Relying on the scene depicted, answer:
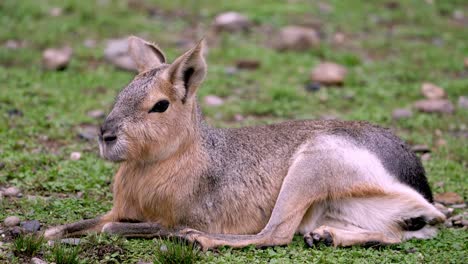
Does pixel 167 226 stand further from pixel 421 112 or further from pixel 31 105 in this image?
pixel 421 112

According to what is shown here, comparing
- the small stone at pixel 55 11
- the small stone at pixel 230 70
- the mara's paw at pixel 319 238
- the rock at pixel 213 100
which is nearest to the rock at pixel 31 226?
the mara's paw at pixel 319 238

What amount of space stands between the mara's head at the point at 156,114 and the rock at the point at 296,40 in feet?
15.8

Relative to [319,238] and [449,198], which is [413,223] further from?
[449,198]

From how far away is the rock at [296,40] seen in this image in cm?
930

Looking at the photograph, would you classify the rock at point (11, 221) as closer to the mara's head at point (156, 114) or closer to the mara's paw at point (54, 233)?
the mara's paw at point (54, 233)

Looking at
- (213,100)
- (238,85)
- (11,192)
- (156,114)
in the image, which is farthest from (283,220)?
(238,85)

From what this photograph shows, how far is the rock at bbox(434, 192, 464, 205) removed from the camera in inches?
219

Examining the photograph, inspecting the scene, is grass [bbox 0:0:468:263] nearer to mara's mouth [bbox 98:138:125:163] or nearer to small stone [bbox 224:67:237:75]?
small stone [bbox 224:67:237:75]

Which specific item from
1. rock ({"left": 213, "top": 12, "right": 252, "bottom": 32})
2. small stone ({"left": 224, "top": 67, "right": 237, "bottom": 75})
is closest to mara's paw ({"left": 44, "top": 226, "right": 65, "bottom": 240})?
small stone ({"left": 224, "top": 67, "right": 237, "bottom": 75})

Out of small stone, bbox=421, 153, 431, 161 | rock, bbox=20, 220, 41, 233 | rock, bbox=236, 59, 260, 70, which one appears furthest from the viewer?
rock, bbox=236, 59, 260, 70

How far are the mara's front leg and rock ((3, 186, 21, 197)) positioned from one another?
2.57 feet

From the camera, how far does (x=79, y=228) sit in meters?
4.52

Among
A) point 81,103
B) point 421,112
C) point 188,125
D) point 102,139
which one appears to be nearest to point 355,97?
point 421,112

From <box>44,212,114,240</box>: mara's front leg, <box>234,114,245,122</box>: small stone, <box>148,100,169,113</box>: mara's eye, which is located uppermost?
<box>148,100,169,113</box>: mara's eye
